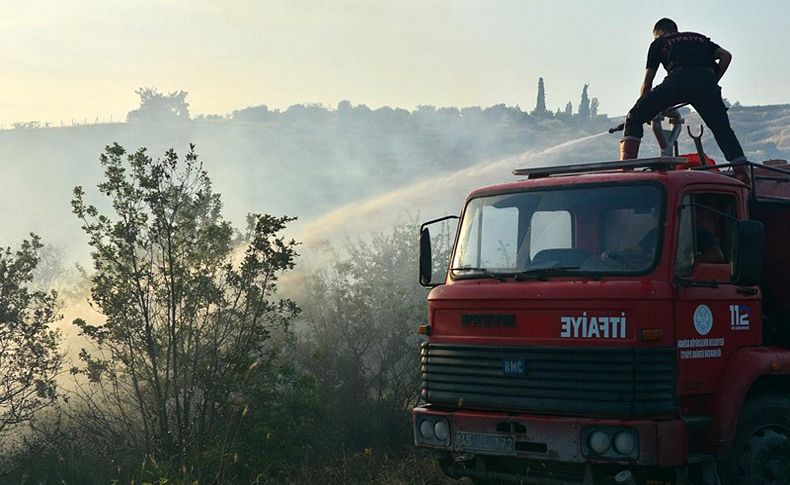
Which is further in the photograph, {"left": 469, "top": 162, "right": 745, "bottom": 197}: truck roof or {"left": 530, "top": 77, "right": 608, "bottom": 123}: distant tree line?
{"left": 530, "top": 77, "right": 608, "bottom": 123}: distant tree line

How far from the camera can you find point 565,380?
22.8 ft

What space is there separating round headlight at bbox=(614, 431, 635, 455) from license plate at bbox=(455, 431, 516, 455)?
0.80 metres

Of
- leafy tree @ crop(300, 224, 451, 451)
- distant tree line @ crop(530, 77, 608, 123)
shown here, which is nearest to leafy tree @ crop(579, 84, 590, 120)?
distant tree line @ crop(530, 77, 608, 123)

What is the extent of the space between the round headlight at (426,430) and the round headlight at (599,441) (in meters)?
1.41

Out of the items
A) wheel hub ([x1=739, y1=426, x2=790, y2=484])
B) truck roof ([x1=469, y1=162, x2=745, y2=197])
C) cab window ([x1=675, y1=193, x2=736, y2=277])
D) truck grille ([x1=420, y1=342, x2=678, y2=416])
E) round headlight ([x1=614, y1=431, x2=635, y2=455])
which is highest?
truck roof ([x1=469, y1=162, x2=745, y2=197])

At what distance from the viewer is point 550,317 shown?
7059mm

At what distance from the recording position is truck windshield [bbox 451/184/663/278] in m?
7.16

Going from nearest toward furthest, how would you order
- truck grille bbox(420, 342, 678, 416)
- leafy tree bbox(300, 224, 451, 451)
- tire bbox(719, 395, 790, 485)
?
truck grille bbox(420, 342, 678, 416)
tire bbox(719, 395, 790, 485)
leafy tree bbox(300, 224, 451, 451)

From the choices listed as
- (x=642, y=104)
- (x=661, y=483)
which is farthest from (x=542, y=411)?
(x=642, y=104)

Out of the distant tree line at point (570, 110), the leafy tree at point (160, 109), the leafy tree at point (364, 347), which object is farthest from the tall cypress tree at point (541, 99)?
the leafy tree at point (364, 347)

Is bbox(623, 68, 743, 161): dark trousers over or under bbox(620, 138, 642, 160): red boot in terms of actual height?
over

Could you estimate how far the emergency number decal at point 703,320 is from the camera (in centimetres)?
712

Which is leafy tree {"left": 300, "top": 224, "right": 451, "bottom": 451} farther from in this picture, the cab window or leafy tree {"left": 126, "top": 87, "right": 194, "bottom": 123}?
leafy tree {"left": 126, "top": 87, "right": 194, "bottom": 123}

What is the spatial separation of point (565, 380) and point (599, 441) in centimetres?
50
